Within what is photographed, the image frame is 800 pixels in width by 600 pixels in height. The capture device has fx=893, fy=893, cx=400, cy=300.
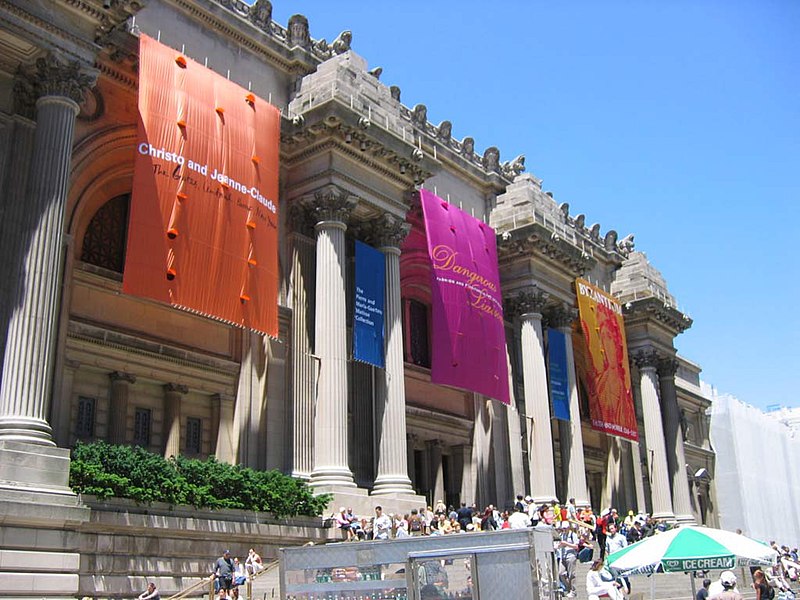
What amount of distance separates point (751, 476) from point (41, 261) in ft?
208

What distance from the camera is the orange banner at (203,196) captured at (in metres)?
22.7

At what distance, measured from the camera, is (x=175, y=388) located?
87.5ft

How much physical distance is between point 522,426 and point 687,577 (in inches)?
481

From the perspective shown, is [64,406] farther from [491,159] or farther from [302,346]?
[491,159]

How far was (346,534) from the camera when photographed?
24078 mm

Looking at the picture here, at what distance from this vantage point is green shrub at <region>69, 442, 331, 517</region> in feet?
62.2

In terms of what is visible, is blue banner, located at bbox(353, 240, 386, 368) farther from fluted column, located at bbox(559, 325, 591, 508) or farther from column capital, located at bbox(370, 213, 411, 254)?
fluted column, located at bbox(559, 325, 591, 508)

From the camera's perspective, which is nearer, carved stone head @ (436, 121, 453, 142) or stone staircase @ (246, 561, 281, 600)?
stone staircase @ (246, 561, 281, 600)

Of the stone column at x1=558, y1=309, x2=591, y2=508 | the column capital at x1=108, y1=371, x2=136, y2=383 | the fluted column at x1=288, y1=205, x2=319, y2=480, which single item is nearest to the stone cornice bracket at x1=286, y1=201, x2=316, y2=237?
the fluted column at x1=288, y1=205, x2=319, y2=480

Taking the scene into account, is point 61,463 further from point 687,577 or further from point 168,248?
point 687,577

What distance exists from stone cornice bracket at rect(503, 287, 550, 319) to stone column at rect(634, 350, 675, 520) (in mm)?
11859

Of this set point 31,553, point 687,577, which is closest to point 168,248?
point 31,553

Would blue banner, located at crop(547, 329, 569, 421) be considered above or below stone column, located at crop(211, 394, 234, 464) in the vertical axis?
above

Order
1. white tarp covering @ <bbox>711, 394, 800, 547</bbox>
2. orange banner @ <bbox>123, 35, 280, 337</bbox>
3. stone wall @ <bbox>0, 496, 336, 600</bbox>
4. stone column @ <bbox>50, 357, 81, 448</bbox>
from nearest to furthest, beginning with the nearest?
stone wall @ <bbox>0, 496, 336, 600</bbox>, orange banner @ <bbox>123, 35, 280, 337</bbox>, stone column @ <bbox>50, 357, 81, 448</bbox>, white tarp covering @ <bbox>711, 394, 800, 547</bbox>
